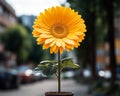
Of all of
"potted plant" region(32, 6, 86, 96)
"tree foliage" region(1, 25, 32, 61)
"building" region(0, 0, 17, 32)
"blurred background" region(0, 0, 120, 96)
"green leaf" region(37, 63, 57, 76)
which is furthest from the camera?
"building" region(0, 0, 17, 32)

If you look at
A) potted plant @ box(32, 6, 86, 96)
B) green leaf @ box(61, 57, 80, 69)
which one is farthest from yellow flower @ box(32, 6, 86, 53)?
green leaf @ box(61, 57, 80, 69)

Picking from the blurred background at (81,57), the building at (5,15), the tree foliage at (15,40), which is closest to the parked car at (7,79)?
the blurred background at (81,57)

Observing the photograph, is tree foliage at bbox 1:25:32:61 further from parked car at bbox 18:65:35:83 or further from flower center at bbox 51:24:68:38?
flower center at bbox 51:24:68:38

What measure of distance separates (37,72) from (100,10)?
73.3ft

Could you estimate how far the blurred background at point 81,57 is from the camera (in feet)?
77.8

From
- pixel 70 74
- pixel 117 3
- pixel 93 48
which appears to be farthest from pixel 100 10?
pixel 70 74

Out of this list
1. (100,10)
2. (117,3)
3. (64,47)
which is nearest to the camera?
(64,47)

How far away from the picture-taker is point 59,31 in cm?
298

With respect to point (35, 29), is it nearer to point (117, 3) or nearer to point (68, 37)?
point (68, 37)

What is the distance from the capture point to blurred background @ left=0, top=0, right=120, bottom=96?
23703 millimetres

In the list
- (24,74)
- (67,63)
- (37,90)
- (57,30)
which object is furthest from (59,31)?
(24,74)

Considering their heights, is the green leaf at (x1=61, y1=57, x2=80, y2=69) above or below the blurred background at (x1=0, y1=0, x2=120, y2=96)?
below

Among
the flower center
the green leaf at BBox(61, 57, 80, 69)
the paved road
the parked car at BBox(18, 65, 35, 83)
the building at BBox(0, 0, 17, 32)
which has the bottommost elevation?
the green leaf at BBox(61, 57, 80, 69)

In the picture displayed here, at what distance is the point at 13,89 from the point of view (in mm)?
34875
